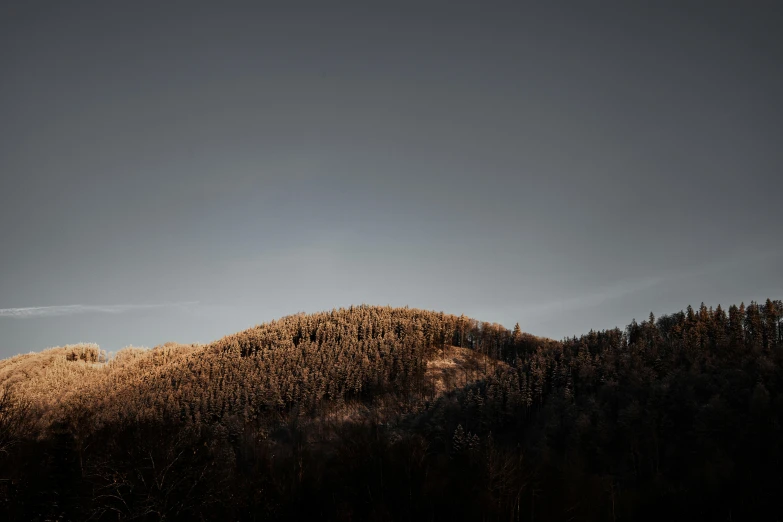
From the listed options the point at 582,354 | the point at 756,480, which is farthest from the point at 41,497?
the point at 582,354

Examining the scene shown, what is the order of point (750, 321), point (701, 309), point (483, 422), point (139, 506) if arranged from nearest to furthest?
point (139, 506), point (483, 422), point (750, 321), point (701, 309)

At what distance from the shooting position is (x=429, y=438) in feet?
384

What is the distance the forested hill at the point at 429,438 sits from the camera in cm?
4162

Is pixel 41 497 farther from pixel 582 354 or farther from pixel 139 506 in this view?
pixel 582 354

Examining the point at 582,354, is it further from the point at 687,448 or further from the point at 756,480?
the point at 756,480

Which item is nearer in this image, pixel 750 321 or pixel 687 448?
pixel 687 448

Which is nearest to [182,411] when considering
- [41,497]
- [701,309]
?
[41,497]

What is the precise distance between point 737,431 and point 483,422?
58935 millimetres

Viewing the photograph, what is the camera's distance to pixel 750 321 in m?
156

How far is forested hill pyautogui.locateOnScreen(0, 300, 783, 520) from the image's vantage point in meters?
41.6

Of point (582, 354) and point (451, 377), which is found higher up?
point (582, 354)

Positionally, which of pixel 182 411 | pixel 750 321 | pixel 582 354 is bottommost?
pixel 182 411

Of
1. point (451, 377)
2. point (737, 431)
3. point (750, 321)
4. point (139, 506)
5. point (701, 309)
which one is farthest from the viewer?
point (451, 377)

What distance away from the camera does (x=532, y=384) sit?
479 ft
